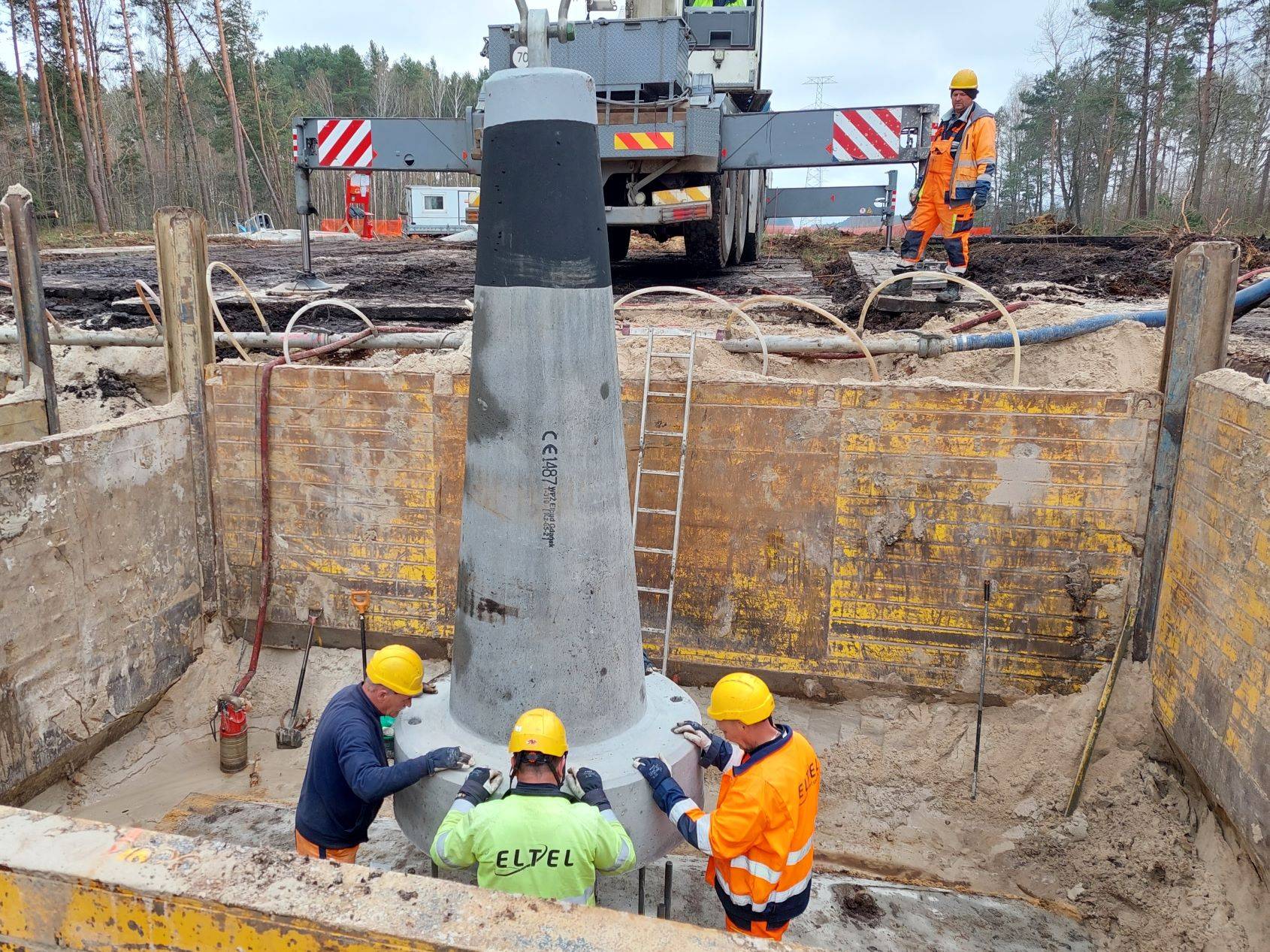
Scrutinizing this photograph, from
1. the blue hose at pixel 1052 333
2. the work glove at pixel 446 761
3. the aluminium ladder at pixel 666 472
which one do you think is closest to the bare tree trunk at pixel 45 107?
the aluminium ladder at pixel 666 472

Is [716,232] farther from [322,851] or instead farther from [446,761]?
[446,761]

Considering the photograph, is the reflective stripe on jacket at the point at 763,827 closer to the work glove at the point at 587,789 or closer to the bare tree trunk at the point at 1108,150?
the work glove at the point at 587,789

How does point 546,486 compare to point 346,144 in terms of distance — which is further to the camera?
point 346,144

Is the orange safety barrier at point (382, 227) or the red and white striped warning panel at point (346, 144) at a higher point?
the orange safety barrier at point (382, 227)

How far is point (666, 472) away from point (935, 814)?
8.15 ft

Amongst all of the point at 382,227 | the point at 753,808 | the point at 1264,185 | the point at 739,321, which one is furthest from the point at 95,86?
the point at 1264,185

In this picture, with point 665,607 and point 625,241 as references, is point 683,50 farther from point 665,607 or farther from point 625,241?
point 665,607

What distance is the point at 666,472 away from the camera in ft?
17.2

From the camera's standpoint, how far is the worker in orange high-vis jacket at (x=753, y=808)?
2.78 m

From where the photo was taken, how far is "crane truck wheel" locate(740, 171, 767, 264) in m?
13.9

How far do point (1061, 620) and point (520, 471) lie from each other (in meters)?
3.71

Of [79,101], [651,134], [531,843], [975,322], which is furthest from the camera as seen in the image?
[79,101]

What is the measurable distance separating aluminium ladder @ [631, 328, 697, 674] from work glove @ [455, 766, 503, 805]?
8.26 feet

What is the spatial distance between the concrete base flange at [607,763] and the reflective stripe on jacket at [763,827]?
0.12m
